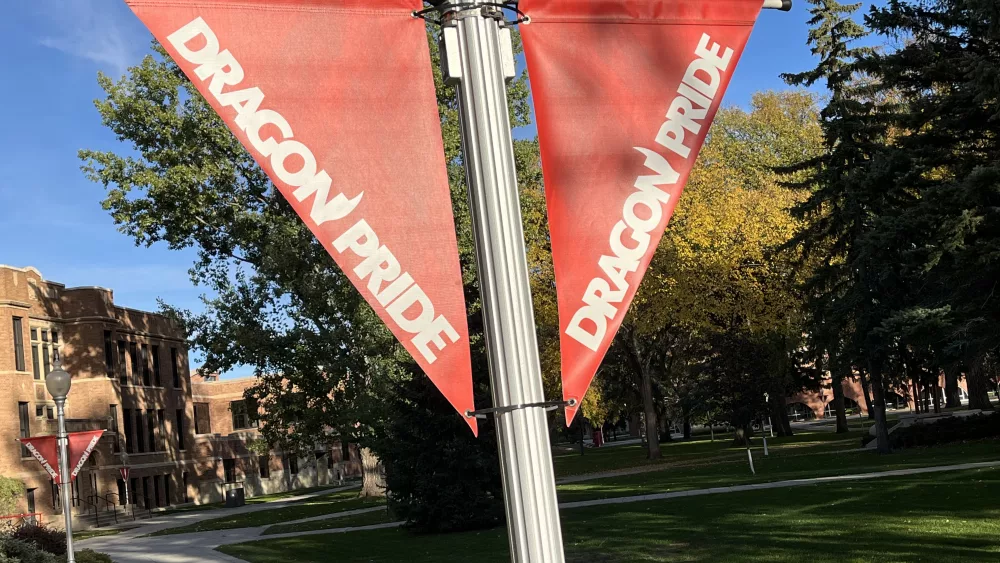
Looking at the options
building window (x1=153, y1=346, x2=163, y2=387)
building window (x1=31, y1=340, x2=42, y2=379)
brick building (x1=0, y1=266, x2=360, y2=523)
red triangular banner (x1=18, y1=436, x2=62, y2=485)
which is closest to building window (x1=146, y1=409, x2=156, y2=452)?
brick building (x1=0, y1=266, x2=360, y2=523)

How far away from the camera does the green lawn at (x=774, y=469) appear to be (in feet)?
84.8

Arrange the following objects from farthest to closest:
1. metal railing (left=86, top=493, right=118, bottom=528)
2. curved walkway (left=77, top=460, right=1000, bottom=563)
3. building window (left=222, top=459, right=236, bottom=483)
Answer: building window (left=222, top=459, right=236, bottom=483)
metal railing (left=86, top=493, right=118, bottom=528)
curved walkway (left=77, top=460, right=1000, bottom=563)

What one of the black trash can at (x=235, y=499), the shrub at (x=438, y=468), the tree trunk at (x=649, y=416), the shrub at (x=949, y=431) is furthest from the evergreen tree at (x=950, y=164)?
the black trash can at (x=235, y=499)

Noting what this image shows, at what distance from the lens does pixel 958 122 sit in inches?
955

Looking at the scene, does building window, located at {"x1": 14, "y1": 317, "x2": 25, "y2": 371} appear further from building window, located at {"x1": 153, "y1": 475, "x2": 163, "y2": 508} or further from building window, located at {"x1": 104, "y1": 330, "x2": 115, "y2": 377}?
building window, located at {"x1": 153, "y1": 475, "x2": 163, "y2": 508}

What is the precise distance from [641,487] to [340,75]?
26140mm

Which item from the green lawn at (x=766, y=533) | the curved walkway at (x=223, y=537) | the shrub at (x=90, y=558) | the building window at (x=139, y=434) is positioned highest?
the building window at (x=139, y=434)

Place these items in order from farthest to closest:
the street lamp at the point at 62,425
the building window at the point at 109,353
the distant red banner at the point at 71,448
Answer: the building window at the point at 109,353, the distant red banner at the point at 71,448, the street lamp at the point at 62,425

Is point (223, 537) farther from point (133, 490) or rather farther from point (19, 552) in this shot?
point (133, 490)

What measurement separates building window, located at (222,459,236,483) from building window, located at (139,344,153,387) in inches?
441

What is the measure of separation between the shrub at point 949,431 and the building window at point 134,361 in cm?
4065

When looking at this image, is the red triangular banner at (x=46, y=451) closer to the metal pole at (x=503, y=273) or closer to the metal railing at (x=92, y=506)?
the metal pole at (x=503, y=273)

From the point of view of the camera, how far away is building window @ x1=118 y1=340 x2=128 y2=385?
2136 inches

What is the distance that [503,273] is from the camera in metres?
3.13
